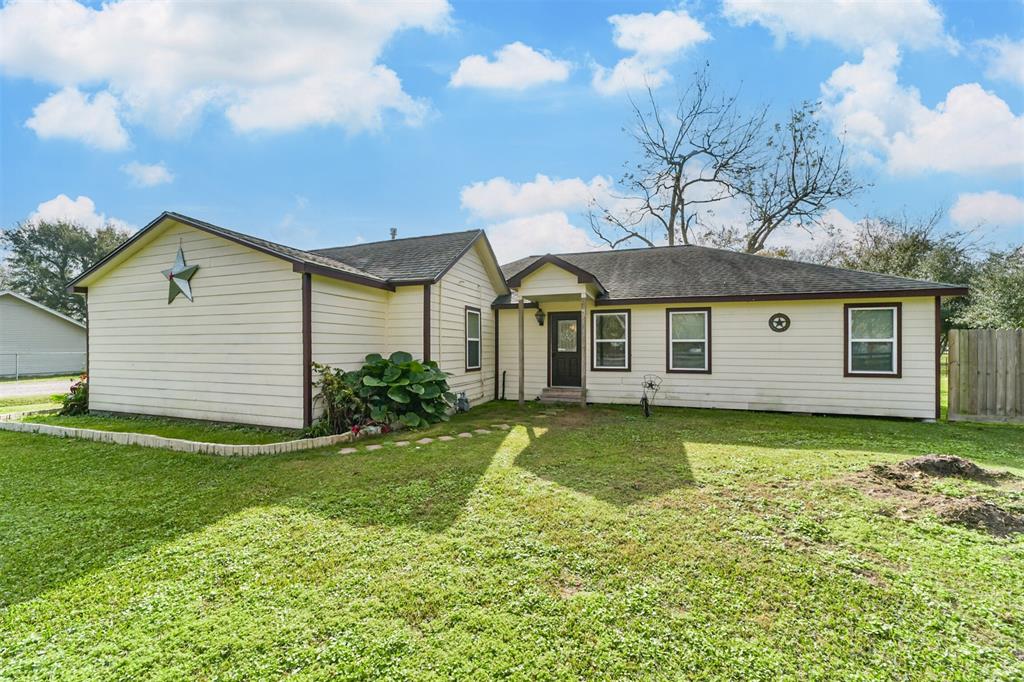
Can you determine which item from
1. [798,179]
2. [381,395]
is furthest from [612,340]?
[798,179]

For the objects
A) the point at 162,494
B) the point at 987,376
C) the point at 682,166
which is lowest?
the point at 162,494

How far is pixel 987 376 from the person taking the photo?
26.1 feet

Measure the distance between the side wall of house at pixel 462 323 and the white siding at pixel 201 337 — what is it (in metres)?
2.83

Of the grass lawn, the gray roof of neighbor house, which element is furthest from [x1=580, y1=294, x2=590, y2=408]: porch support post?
the grass lawn

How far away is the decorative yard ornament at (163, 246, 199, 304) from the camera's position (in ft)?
25.4

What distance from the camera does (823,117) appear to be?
18297 millimetres

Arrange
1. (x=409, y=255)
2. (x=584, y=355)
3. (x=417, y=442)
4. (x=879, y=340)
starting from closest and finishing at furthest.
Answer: (x=417, y=442) < (x=879, y=340) < (x=584, y=355) < (x=409, y=255)

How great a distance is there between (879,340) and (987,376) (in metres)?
1.77

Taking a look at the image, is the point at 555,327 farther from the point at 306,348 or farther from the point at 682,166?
the point at 682,166

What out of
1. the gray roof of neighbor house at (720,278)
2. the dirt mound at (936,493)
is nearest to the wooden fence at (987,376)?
the gray roof of neighbor house at (720,278)

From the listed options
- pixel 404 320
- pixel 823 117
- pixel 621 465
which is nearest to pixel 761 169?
pixel 823 117

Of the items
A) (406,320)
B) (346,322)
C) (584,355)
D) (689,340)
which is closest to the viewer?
(346,322)

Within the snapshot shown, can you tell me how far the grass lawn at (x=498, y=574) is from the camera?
6.82ft

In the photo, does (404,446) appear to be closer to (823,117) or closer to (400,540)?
(400,540)
